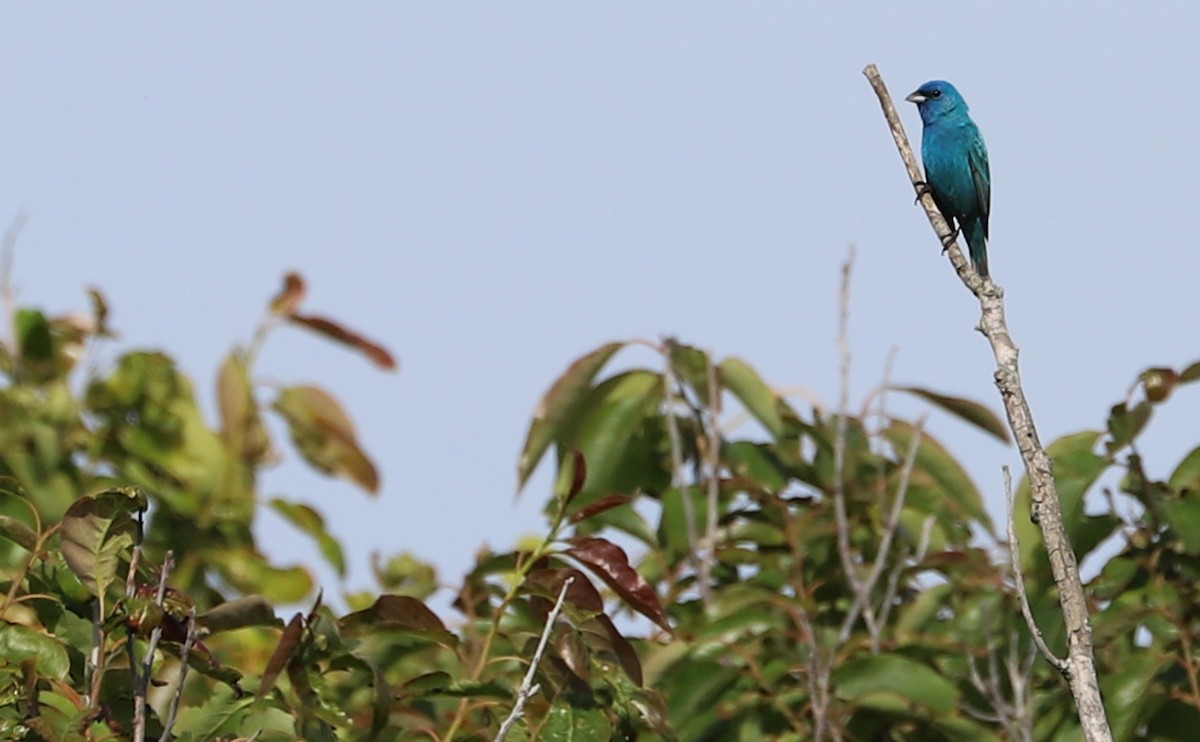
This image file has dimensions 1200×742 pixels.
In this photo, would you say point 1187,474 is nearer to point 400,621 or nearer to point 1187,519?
point 1187,519

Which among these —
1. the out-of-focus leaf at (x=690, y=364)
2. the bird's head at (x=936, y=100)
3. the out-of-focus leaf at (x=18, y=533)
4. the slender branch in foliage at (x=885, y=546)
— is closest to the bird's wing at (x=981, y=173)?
the bird's head at (x=936, y=100)

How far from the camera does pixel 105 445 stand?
500 cm

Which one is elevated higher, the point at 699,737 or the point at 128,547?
Result: the point at 128,547

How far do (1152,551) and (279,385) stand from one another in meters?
2.52

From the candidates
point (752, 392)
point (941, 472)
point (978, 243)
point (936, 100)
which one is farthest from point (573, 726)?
point (936, 100)

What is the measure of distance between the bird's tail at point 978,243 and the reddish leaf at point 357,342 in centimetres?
231

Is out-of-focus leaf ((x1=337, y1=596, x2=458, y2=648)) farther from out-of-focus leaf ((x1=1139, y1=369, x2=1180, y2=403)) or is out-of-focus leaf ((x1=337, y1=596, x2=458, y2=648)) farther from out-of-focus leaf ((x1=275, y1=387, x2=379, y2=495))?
out-of-focus leaf ((x1=275, y1=387, x2=379, y2=495))

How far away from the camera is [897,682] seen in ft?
14.0

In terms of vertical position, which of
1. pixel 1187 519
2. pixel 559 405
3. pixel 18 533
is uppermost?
pixel 1187 519

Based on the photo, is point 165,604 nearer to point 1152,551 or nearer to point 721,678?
point 721,678

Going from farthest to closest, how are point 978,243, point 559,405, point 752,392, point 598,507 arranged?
point 978,243 → point 752,392 → point 559,405 → point 598,507

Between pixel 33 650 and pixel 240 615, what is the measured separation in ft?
1.17

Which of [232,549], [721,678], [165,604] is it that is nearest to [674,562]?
[721,678]

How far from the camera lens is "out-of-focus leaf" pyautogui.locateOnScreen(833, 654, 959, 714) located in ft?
13.9
